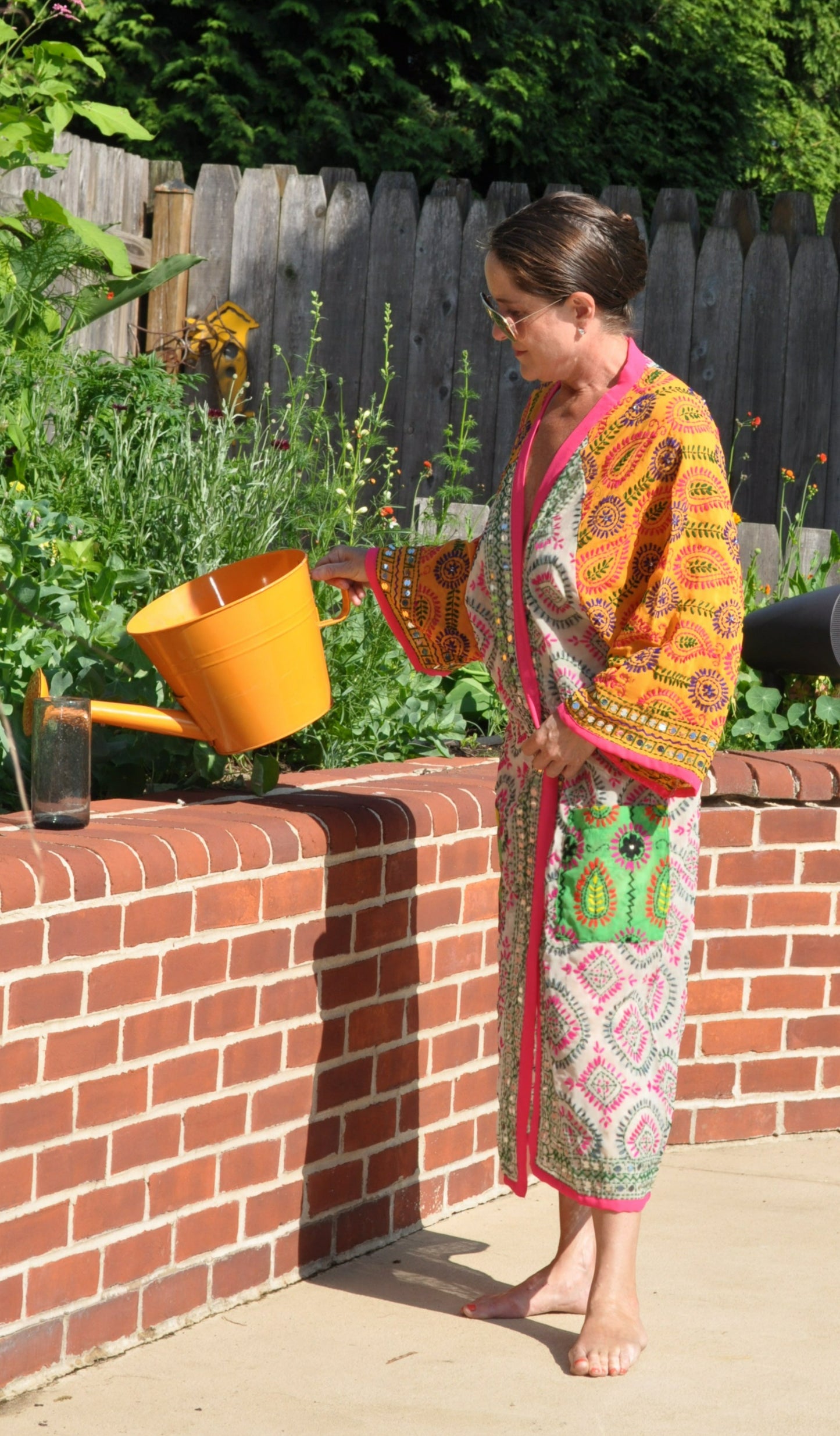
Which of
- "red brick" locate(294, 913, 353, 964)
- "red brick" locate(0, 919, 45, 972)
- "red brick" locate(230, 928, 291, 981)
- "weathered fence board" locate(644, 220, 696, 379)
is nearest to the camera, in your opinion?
"red brick" locate(0, 919, 45, 972)

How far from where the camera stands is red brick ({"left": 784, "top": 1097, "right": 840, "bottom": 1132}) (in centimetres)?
376

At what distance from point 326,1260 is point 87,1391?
64 centimetres

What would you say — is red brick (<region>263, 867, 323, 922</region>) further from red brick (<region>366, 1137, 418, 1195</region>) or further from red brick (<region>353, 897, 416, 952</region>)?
red brick (<region>366, 1137, 418, 1195</region>)

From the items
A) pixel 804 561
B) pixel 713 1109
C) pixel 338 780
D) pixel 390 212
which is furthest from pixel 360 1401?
pixel 390 212

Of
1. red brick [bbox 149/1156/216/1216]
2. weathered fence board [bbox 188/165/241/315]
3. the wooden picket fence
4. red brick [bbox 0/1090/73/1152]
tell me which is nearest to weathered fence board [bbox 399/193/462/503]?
the wooden picket fence

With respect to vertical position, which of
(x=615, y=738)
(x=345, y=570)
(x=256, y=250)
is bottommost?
(x=615, y=738)

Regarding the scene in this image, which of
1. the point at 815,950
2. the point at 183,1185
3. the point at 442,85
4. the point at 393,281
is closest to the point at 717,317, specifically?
the point at 393,281

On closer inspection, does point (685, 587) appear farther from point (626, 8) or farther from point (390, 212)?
point (626, 8)

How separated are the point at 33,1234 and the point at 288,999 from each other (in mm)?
624

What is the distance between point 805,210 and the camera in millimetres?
6320

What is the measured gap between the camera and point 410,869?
303cm

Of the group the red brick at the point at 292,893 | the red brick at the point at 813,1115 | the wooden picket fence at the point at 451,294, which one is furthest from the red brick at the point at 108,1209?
the wooden picket fence at the point at 451,294

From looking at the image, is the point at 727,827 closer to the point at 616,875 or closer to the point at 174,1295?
the point at 616,875

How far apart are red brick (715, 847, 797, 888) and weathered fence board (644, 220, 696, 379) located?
3.11 meters
